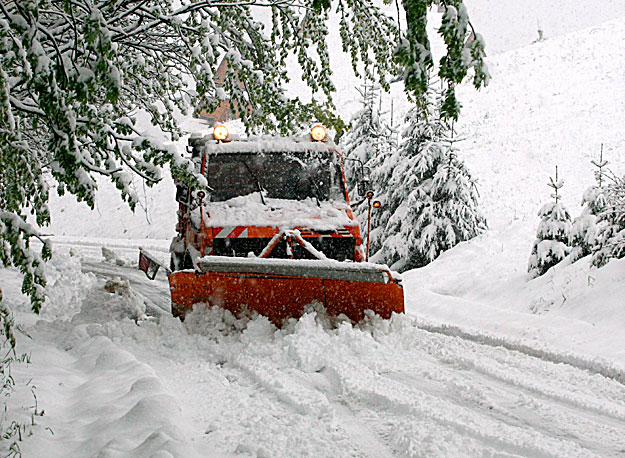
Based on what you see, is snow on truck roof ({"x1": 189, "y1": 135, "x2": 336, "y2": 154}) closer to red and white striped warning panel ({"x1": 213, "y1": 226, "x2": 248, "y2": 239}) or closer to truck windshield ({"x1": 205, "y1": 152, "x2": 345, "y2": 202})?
truck windshield ({"x1": 205, "y1": 152, "x2": 345, "y2": 202})

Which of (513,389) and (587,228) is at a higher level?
(587,228)

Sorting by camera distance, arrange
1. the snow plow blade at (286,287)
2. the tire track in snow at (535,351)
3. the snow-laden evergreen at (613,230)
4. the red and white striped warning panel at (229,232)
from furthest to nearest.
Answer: the snow-laden evergreen at (613,230)
the red and white striped warning panel at (229,232)
the snow plow blade at (286,287)
the tire track in snow at (535,351)

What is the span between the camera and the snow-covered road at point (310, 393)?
3.04 m

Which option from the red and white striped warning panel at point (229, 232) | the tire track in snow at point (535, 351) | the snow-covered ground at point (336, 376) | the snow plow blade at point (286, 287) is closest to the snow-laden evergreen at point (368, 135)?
the snow-covered ground at point (336, 376)

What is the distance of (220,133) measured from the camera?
23.2ft

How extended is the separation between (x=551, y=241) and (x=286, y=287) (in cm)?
570

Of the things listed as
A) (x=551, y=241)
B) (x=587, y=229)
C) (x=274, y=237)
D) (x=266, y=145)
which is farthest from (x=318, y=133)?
(x=551, y=241)

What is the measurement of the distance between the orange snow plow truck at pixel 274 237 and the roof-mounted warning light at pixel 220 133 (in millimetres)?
12

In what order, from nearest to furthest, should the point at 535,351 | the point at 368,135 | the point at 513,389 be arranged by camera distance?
the point at 513,389 < the point at 535,351 < the point at 368,135

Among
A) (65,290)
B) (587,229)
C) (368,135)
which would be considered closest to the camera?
(65,290)

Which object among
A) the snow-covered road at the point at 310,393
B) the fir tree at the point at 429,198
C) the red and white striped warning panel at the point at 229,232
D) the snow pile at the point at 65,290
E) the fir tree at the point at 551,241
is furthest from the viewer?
the fir tree at the point at 429,198

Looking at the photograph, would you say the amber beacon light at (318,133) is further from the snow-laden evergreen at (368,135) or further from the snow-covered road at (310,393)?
the snow-laden evergreen at (368,135)

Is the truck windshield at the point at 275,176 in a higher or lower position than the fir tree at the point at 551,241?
higher

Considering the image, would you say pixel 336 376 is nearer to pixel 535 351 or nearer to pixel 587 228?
pixel 535 351
